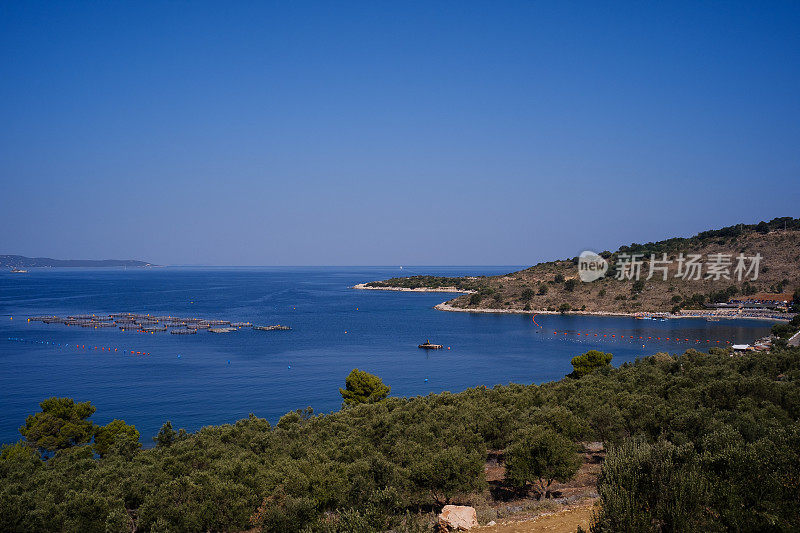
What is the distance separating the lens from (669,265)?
119438 mm

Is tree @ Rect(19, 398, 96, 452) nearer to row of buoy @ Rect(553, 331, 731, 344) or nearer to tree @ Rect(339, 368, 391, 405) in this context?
tree @ Rect(339, 368, 391, 405)

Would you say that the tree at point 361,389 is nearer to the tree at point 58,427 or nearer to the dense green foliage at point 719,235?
the tree at point 58,427

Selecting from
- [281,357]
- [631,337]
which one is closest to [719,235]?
[631,337]

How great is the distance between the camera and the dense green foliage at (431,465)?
31.0ft

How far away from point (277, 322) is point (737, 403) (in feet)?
306

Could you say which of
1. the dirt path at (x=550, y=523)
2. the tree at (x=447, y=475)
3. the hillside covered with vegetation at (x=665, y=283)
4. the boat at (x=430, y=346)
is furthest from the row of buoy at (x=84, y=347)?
the hillside covered with vegetation at (x=665, y=283)

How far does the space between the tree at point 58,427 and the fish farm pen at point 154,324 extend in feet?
191

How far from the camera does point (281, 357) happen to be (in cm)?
7000

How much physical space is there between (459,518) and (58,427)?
30.2 metres

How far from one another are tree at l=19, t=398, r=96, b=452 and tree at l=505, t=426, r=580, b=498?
2852 cm

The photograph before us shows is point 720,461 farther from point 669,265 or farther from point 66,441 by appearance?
point 669,265

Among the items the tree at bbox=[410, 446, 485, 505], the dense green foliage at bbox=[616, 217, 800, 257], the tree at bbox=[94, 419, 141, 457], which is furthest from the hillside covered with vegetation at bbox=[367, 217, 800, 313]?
the tree at bbox=[410, 446, 485, 505]

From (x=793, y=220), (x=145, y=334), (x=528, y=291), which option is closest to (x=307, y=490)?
(x=145, y=334)

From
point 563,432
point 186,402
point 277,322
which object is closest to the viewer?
point 563,432
